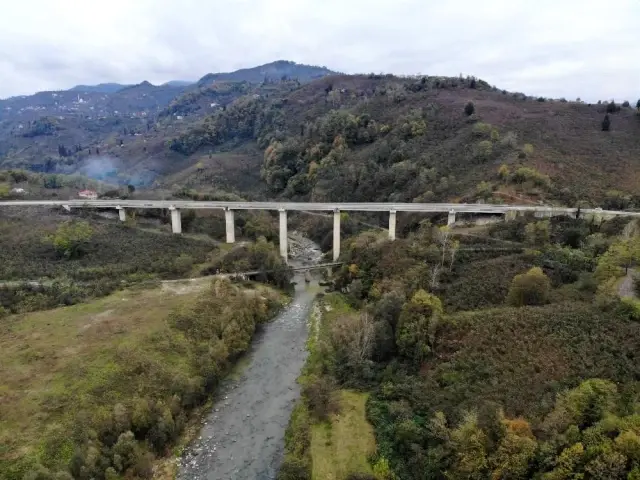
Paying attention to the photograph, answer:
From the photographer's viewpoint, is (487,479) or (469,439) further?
(469,439)

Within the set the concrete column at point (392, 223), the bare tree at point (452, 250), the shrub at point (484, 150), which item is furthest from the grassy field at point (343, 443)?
the shrub at point (484, 150)

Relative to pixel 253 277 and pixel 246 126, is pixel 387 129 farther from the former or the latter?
pixel 246 126

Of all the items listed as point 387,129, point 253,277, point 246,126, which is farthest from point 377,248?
point 246,126

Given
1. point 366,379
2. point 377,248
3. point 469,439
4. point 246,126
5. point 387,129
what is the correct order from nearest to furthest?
point 469,439 → point 366,379 → point 377,248 → point 387,129 → point 246,126

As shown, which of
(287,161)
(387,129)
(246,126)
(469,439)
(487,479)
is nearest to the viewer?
(487,479)

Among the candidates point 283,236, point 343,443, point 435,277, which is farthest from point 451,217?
point 343,443

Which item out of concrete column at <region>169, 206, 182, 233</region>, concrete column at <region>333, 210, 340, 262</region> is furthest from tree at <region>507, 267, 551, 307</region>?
concrete column at <region>169, 206, 182, 233</region>

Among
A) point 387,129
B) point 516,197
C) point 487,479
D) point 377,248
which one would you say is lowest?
point 487,479

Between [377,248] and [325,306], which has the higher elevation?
[377,248]
